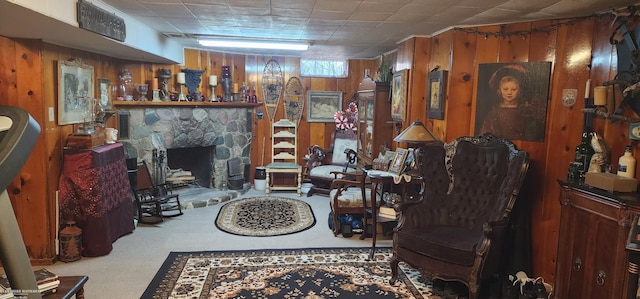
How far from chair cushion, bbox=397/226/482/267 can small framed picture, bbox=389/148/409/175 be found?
2.91ft

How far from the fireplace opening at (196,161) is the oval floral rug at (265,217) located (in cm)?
101

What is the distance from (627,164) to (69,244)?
4332mm

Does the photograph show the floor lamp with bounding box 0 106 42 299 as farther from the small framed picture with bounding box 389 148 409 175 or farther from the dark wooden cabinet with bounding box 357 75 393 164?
the dark wooden cabinet with bounding box 357 75 393 164

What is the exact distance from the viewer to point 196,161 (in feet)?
21.9

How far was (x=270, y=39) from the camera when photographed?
482 cm

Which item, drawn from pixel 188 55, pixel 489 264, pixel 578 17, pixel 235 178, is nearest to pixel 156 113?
pixel 188 55

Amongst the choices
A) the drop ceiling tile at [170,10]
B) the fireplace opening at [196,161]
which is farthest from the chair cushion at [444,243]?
the fireplace opening at [196,161]

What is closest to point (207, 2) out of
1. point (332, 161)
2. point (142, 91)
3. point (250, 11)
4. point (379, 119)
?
point (250, 11)

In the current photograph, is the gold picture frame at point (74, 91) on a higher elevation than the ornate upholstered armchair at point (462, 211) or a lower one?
higher

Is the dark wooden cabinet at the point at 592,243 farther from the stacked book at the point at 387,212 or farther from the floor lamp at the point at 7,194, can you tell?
the floor lamp at the point at 7,194

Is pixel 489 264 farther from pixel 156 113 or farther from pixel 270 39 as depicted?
pixel 156 113

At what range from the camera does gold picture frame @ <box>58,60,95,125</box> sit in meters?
3.73

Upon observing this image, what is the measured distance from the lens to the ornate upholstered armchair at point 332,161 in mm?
6109

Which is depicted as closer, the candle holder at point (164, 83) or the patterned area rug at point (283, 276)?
the patterned area rug at point (283, 276)
